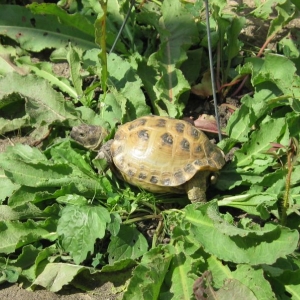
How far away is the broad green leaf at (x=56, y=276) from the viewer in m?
3.50

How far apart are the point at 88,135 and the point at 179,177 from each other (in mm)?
787

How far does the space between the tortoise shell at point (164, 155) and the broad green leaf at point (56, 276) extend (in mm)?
716

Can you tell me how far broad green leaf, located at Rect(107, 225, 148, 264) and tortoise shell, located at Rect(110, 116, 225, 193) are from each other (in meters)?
0.33

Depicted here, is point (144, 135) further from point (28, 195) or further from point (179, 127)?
point (28, 195)

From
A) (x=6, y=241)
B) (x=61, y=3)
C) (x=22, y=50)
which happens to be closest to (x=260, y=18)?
(x=61, y=3)

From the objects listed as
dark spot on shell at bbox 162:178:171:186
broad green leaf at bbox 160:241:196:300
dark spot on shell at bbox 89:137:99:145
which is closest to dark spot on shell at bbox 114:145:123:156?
dark spot on shell at bbox 89:137:99:145

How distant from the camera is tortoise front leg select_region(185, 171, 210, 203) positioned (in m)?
3.75

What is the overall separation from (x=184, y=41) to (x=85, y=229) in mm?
1939

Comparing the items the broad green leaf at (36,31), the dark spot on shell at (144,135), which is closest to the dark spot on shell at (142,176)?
the dark spot on shell at (144,135)

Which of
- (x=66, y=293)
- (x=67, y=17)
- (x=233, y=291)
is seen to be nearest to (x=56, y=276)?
(x=66, y=293)

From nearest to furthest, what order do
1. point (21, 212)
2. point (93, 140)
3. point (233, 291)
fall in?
1. point (233, 291)
2. point (21, 212)
3. point (93, 140)

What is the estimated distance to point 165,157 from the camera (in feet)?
12.2

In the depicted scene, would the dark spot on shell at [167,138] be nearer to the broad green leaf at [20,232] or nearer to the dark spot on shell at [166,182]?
the dark spot on shell at [166,182]

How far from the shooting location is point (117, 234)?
3652mm
